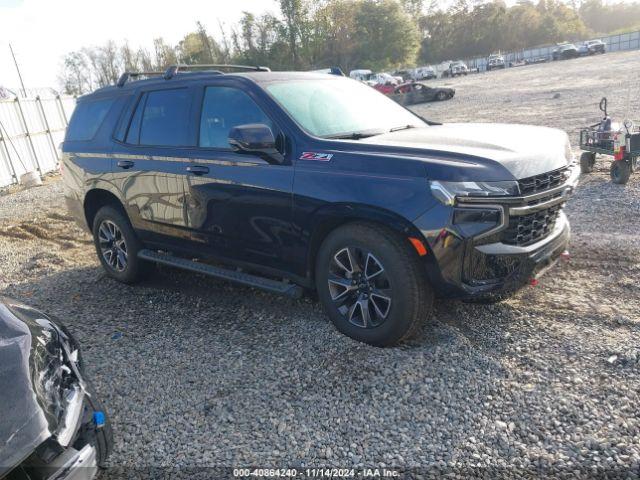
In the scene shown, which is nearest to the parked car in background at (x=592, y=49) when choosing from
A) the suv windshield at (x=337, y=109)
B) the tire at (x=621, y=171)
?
the tire at (x=621, y=171)

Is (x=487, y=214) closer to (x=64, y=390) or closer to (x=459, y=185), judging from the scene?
(x=459, y=185)

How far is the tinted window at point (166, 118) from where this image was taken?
4.58 meters

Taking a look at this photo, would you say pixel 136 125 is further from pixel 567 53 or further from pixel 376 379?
pixel 567 53

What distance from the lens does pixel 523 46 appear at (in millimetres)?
89500

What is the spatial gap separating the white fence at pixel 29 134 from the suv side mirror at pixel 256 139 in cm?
1287

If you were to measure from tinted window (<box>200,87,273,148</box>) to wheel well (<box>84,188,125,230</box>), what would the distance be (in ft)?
5.20

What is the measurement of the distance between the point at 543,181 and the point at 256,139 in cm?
194

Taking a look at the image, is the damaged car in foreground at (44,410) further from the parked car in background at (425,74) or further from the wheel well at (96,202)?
the parked car in background at (425,74)

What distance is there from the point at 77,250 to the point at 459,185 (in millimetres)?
5871

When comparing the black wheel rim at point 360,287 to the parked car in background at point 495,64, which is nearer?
the black wheel rim at point 360,287

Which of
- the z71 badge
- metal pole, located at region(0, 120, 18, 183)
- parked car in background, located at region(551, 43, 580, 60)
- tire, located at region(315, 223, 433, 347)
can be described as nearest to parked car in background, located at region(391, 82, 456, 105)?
metal pole, located at region(0, 120, 18, 183)

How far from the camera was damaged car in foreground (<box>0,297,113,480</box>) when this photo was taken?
6.52ft

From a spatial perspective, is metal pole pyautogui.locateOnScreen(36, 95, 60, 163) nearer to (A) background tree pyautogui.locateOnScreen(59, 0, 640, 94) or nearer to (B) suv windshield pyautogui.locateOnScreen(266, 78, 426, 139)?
(B) suv windshield pyautogui.locateOnScreen(266, 78, 426, 139)

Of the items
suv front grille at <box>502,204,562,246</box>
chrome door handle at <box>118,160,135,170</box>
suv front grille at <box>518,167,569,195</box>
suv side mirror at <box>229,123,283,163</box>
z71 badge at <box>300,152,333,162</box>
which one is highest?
suv side mirror at <box>229,123,283,163</box>
